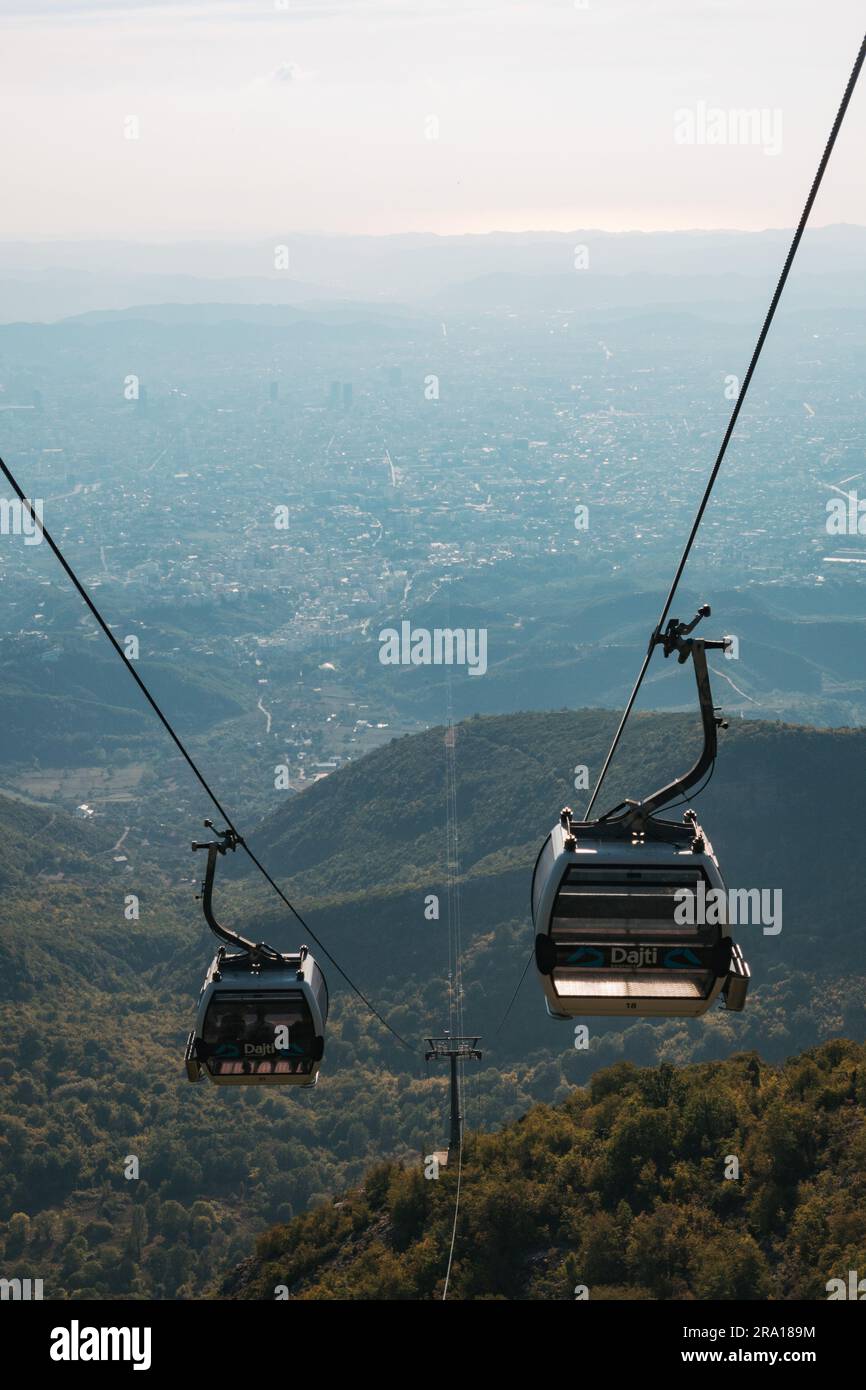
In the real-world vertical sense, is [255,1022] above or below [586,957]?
below

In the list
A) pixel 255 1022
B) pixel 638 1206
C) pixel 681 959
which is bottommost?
pixel 638 1206

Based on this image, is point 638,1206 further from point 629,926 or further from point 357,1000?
point 357,1000

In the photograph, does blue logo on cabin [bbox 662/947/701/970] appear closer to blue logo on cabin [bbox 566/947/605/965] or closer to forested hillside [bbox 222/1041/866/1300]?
blue logo on cabin [bbox 566/947/605/965]

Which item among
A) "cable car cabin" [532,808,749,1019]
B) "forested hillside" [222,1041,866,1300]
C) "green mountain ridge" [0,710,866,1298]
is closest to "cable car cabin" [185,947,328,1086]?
"cable car cabin" [532,808,749,1019]

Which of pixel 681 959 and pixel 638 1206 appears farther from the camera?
pixel 638 1206

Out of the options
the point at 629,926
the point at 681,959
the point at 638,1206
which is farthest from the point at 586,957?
the point at 638,1206

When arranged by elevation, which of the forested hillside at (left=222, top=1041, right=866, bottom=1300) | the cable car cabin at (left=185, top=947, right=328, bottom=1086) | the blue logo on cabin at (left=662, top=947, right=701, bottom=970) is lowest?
the forested hillside at (left=222, top=1041, right=866, bottom=1300)
